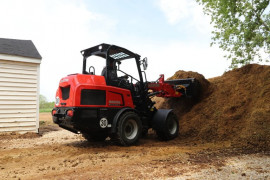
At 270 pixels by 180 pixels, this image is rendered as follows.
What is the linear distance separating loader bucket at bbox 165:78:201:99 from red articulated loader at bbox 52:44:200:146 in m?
1.37

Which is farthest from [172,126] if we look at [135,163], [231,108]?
[135,163]

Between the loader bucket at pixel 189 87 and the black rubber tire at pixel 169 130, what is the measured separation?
5.62 feet

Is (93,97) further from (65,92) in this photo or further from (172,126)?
(172,126)

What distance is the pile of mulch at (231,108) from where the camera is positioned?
7297 millimetres

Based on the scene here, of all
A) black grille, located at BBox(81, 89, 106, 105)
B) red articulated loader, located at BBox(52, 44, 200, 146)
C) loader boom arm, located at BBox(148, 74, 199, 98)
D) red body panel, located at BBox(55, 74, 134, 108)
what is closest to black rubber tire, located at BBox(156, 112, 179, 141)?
red articulated loader, located at BBox(52, 44, 200, 146)

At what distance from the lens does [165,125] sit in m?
7.78

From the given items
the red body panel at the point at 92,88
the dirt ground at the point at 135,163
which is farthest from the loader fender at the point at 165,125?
the dirt ground at the point at 135,163

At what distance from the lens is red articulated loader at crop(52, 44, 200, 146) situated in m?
6.15

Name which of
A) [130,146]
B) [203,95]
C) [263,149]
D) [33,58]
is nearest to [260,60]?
[203,95]

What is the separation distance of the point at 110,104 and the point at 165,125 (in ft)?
7.17

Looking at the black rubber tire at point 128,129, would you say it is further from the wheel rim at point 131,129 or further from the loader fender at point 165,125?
the loader fender at point 165,125

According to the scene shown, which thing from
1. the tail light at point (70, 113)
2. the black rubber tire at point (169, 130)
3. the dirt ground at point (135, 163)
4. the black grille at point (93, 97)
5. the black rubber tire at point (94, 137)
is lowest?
the dirt ground at point (135, 163)

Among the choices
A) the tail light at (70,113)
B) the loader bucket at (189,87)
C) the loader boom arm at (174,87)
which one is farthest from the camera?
the loader bucket at (189,87)

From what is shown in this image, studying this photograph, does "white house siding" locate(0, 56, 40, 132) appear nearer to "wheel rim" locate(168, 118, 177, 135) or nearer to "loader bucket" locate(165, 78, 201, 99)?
"wheel rim" locate(168, 118, 177, 135)
